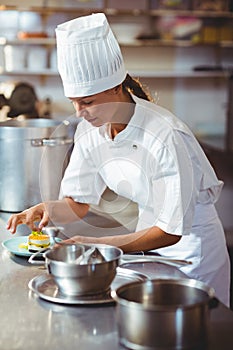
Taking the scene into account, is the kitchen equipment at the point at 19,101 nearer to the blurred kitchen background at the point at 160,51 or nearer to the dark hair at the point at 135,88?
the blurred kitchen background at the point at 160,51

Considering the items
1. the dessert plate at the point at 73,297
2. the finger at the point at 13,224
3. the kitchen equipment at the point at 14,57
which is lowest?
the kitchen equipment at the point at 14,57

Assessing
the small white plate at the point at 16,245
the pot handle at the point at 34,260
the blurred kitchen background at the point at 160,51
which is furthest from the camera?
the blurred kitchen background at the point at 160,51

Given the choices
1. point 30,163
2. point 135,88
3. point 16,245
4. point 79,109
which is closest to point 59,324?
point 16,245

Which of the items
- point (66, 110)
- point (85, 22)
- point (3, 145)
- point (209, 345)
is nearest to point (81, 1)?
point (66, 110)

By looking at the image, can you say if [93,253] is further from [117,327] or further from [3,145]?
[3,145]

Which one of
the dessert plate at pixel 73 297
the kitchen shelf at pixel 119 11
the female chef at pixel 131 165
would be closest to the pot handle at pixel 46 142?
the female chef at pixel 131 165

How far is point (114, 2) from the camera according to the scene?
5395 millimetres

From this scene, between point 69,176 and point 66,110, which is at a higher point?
point 69,176

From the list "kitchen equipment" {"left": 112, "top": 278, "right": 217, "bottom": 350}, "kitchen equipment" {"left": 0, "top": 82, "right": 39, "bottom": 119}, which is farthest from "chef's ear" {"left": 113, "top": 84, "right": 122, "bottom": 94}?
"kitchen equipment" {"left": 0, "top": 82, "right": 39, "bottom": 119}

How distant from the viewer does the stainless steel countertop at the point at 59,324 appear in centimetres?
110

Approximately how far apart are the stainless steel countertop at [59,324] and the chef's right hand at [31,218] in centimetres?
35

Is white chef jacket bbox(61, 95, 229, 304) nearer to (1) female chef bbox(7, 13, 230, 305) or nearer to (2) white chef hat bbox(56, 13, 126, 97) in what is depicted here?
(1) female chef bbox(7, 13, 230, 305)

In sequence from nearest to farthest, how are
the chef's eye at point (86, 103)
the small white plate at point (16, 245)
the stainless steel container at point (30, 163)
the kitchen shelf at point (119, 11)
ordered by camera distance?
the small white plate at point (16, 245) < the chef's eye at point (86, 103) < the stainless steel container at point (30, 163) < the kitchen shelf at point (119, 11)

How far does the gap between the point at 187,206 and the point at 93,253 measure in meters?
0.38
